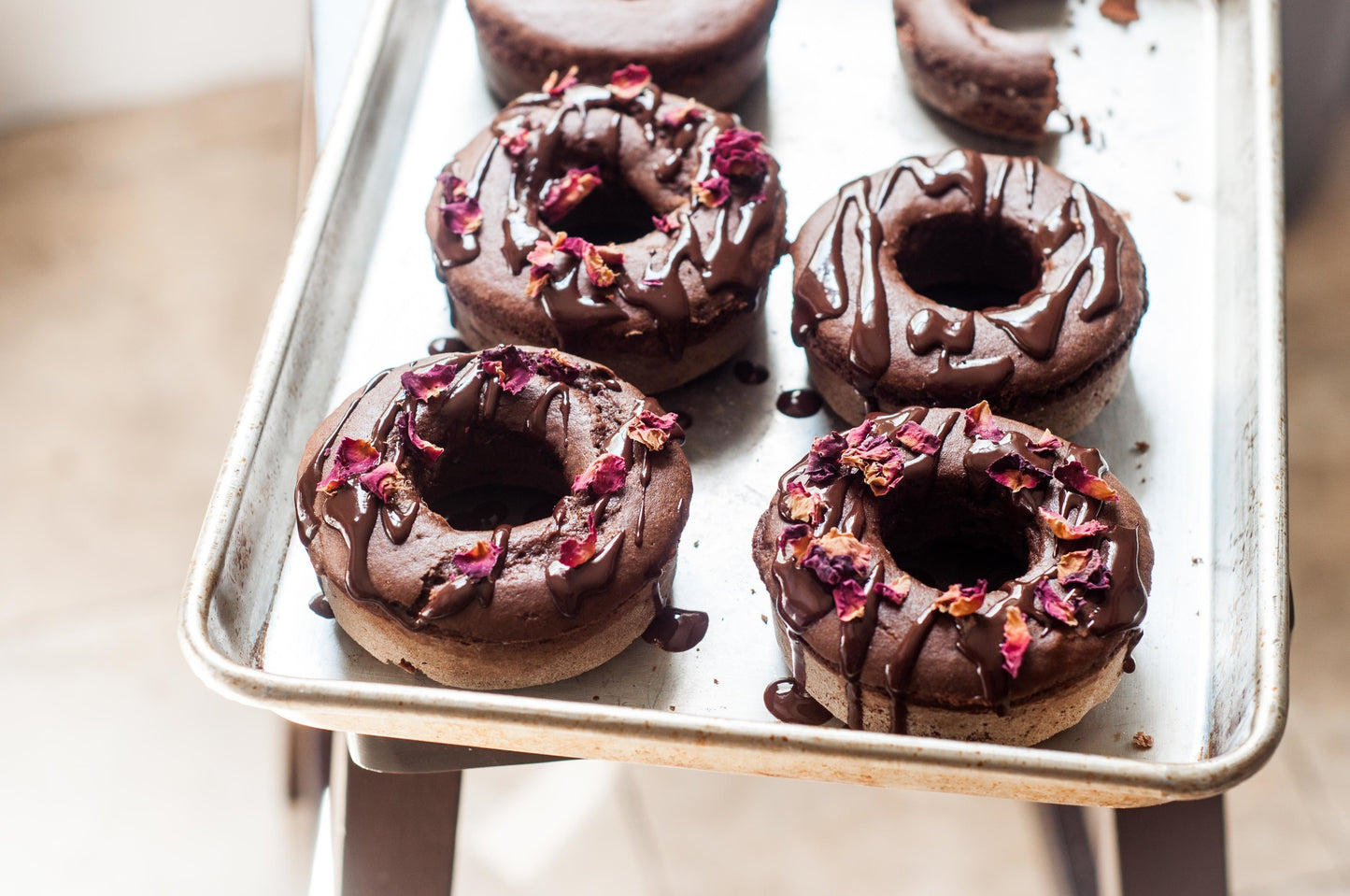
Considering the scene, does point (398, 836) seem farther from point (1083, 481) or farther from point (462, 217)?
point (1083, 481)

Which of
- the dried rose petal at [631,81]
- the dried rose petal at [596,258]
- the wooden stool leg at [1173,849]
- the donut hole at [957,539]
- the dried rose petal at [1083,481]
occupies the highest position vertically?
the dried rose petal at [631,81]

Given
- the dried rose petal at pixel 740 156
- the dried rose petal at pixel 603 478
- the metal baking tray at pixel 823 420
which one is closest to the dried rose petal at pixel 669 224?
the dried rose petal at pixel 740 156

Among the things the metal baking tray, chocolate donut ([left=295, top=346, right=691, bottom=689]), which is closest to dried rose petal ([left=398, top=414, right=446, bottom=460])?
chocolate donut ([left=295, top=346, right=691, bottom=689])

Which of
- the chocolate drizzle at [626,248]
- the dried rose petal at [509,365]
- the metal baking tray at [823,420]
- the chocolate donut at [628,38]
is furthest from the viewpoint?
the chocolate donut at [628,38]

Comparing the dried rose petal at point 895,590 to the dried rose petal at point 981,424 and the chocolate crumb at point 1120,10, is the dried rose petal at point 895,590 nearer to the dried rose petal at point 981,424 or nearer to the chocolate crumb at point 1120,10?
the dried rose petal at point 981,424

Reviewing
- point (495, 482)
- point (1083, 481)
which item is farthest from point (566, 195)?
point (1083, 481)

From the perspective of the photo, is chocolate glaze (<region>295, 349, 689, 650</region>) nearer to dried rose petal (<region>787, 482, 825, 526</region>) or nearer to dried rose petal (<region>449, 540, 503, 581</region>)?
dried rose petal (<region>449, 540, 503, 581</region>)
